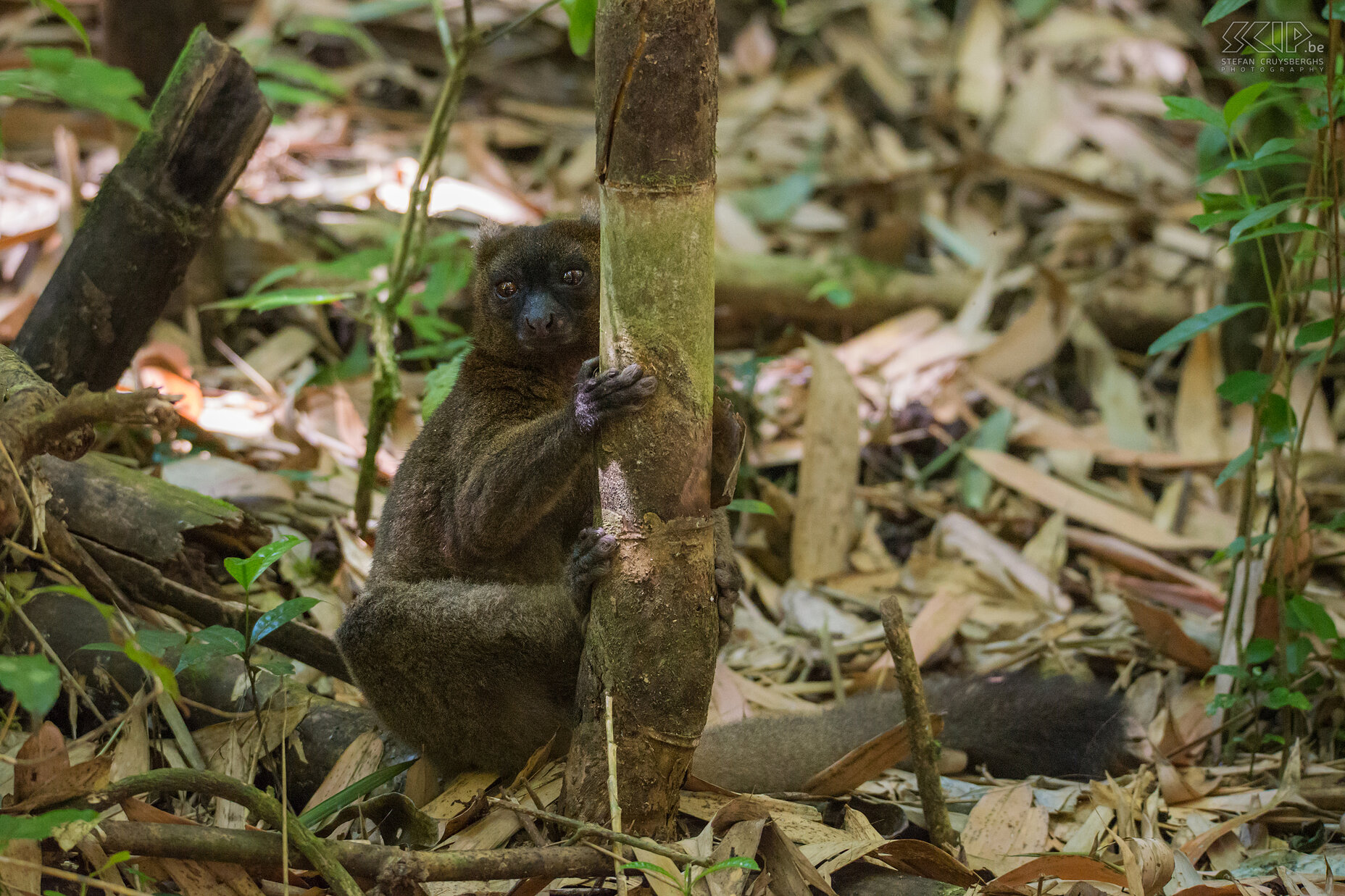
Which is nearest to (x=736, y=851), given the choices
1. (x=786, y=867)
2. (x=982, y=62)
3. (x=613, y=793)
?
(x=786, y=867)

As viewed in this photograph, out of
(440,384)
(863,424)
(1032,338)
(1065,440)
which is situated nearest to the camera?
(440,384)

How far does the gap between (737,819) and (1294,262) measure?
3076mm

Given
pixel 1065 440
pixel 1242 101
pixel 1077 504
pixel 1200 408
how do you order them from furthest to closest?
pixel 1200 408 < pixel 1065 440 < pixel 1077 504 < pixel 1242 101

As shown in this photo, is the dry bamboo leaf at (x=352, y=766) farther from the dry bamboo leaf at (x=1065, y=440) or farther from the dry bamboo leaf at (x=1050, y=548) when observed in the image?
the dry bamboo leaf at (x=1065, y=440)

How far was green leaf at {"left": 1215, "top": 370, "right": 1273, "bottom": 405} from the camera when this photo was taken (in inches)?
167

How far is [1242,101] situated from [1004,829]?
2.60 metres

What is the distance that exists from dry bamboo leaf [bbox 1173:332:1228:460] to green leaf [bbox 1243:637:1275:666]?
126 inches

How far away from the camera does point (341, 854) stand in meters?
2.84

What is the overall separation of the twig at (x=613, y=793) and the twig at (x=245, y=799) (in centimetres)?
63

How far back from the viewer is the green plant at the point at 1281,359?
388cm

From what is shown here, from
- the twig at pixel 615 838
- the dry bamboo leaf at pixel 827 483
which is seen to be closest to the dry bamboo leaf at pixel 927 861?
the twig at pixel 615 838

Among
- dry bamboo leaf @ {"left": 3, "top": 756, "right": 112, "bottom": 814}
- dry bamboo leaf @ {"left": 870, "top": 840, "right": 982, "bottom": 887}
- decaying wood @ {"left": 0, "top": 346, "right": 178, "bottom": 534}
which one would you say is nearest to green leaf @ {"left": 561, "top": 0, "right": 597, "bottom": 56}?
decaying wood @ {"left": 0, "top": 346, "right": 178, "bottom": 534}

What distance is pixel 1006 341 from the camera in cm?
819

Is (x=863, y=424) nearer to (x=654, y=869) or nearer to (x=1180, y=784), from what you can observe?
(x=1180, y=784)
